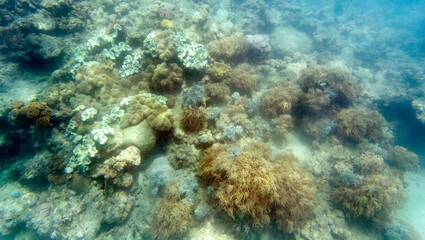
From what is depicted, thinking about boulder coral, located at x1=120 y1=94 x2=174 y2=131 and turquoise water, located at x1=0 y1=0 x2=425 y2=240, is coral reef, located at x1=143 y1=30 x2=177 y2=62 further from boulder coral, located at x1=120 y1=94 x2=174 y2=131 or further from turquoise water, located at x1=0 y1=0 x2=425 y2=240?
boulder coral, located at x1=120 y1=94 x2=174 y2=131

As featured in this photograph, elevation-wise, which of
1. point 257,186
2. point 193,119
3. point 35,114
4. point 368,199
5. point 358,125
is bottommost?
point 368,199

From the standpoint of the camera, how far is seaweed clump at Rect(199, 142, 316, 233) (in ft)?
15.7

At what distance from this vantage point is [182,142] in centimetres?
621

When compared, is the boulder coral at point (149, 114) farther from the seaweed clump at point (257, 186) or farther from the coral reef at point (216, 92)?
the coral reef at point (216, 92)

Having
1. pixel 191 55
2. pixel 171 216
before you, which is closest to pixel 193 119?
pixel 171 216

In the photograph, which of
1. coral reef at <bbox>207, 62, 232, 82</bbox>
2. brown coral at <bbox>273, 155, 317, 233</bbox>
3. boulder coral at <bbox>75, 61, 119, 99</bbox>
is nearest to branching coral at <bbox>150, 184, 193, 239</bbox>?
brown coral at <bbox>273, 155, 317, 233</bbox>

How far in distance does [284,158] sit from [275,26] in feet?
55.2

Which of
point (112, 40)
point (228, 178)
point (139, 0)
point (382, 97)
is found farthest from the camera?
point (139, 0)

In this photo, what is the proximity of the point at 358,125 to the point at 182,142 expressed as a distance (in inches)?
324

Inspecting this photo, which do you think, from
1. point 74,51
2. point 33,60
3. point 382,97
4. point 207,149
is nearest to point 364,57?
point 382,97

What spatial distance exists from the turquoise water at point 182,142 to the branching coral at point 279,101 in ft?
0.23

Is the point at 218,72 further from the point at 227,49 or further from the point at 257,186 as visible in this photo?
the point at 257,186

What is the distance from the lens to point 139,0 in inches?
586

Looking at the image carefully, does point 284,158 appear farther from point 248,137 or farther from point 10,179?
point 10,179
